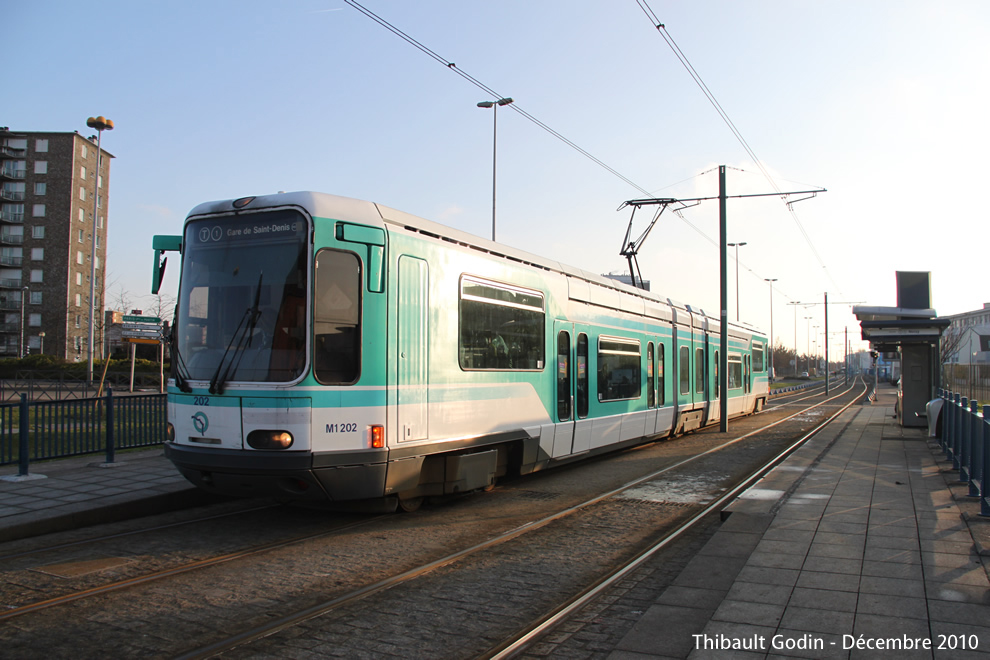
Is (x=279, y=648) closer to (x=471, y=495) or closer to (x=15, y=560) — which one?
(x=15, y=560)

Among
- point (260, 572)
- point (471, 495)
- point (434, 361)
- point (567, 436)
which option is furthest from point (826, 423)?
point (260, 572)

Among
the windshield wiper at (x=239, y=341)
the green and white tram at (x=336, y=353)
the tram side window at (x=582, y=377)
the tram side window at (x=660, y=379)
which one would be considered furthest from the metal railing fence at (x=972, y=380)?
the windshield wiper at (x=239, y=341)

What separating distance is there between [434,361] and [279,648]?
3822 millimetres

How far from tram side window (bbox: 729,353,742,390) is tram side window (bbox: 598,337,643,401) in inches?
354

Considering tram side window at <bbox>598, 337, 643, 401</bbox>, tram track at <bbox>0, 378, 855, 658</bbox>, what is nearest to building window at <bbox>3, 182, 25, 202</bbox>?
tram side window at <bbox>598, 337, 643, 401</bbox>

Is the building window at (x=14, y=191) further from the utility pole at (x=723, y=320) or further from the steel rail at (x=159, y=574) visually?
the steel rail at (x=159, y=574)

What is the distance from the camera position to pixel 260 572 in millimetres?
5781

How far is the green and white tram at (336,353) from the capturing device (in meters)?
6.54

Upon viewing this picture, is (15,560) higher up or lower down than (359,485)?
lower down

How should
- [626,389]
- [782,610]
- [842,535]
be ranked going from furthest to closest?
1. [626,389]
2. [842,535]
3. [782,610]

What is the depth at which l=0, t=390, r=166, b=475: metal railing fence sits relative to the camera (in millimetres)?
9336

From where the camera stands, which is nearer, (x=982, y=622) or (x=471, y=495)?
(x=982, y=622)

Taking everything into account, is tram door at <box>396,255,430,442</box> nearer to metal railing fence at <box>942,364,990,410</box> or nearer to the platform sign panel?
the platform sign panel

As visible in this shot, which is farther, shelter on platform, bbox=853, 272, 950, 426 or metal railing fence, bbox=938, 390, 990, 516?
shelter on platform, bbox=853, 272, 950, 426
